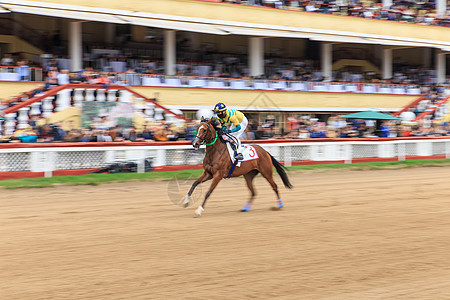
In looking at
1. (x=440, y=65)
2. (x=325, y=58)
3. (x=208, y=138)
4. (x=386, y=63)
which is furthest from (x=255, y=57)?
(x=208, y=138)

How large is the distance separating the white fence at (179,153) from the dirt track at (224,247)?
2.05 m

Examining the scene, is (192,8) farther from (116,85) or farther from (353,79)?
(353,79)

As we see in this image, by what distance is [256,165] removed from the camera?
33.7ft

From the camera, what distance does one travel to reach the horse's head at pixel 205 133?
9.14 m

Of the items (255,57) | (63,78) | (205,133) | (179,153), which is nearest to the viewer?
(205,133)

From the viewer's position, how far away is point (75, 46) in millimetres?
20938

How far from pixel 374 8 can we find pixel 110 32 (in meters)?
14.6

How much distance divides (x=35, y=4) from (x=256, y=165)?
13.2m

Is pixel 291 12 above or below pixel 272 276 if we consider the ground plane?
above

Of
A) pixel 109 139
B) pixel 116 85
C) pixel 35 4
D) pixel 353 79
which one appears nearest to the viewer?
pixel 109 139

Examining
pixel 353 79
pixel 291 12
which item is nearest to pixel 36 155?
pixel 291 12

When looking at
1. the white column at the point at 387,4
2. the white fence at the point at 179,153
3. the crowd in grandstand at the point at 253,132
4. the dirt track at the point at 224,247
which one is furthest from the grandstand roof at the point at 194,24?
the dirt track at the point at 224,247

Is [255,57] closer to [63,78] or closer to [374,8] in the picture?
[374,8]

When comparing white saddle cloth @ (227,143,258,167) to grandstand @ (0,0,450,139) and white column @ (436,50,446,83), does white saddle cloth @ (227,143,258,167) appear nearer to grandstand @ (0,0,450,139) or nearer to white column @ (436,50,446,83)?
grandstand @ (0,0,450,139)
